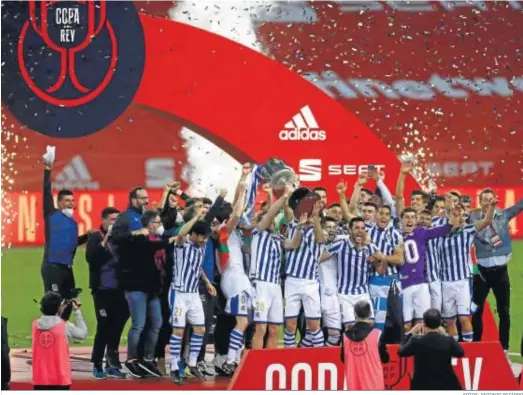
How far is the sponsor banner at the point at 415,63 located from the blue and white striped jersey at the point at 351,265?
2.08 meters

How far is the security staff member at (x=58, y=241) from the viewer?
1092 cm

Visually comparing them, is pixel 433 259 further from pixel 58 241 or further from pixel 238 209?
pixel 58 241

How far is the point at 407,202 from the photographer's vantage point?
12.2 metres

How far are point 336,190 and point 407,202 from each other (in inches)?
23.2

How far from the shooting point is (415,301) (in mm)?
10938

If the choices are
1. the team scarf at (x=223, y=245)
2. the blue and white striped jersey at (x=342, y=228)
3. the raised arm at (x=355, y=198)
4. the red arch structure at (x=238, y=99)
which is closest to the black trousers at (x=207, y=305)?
the team scarf at (x=223, y=245)

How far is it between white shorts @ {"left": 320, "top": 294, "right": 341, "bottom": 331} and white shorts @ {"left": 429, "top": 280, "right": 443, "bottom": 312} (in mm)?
793

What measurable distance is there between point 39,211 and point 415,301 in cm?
351

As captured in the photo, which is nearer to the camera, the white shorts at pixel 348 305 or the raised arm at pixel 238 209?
the raised arm at pixel 238 209

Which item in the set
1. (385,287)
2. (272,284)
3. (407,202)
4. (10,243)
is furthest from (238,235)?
(10,243)

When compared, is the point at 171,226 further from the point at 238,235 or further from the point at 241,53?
the point at 241,53

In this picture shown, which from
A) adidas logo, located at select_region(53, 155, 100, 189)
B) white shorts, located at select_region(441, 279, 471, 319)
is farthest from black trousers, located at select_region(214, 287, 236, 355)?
adidas logo, located at select_region(53, 155, 100, 189)

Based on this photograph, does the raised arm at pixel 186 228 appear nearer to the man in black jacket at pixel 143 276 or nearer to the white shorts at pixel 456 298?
the man in black jacket at pixel 143 276

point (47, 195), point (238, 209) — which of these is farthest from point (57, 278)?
point (238, 209)
